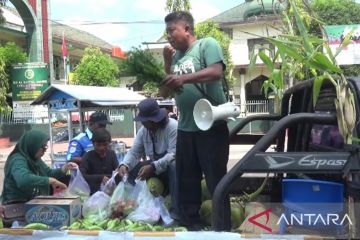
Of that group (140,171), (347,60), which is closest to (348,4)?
(347,60)

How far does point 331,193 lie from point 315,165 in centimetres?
23

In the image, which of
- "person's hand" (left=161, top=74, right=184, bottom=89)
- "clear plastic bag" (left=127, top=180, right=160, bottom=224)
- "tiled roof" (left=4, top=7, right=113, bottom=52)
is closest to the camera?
"person's hand" (left=161, top=74, right=184, bottom=89)

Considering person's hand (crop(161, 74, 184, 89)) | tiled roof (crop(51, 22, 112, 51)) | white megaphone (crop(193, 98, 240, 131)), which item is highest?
tiled roof (crop(51, 22, 112, 51))

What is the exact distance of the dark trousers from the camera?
317 centimetres

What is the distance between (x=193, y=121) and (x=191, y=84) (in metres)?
0.25

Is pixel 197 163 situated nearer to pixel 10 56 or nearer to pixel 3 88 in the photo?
pixel 3 88

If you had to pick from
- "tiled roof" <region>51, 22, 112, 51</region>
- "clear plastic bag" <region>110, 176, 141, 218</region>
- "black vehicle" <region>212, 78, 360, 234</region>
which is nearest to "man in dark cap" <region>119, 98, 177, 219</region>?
"clear plastic bag" <region>110, 176, 141, 218</region>

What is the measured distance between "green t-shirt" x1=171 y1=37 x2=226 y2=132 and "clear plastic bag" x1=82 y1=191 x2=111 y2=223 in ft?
2.65

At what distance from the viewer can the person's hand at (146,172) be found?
4125mm

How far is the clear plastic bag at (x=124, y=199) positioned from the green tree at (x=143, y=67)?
0.84 meters

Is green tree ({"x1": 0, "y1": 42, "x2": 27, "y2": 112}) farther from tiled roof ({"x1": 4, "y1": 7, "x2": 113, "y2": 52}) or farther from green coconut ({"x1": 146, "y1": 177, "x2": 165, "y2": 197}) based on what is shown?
green coconut ({"x1": 146, "y1": 177, "x2": 165, "y2": 197})

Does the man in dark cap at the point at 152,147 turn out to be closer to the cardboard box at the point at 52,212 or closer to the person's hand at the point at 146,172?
the person's hand at the point at 146,172

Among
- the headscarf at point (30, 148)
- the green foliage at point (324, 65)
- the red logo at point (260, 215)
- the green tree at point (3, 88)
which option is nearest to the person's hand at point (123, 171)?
the headscarf at point (30, 148)

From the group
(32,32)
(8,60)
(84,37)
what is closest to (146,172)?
(8,60)
